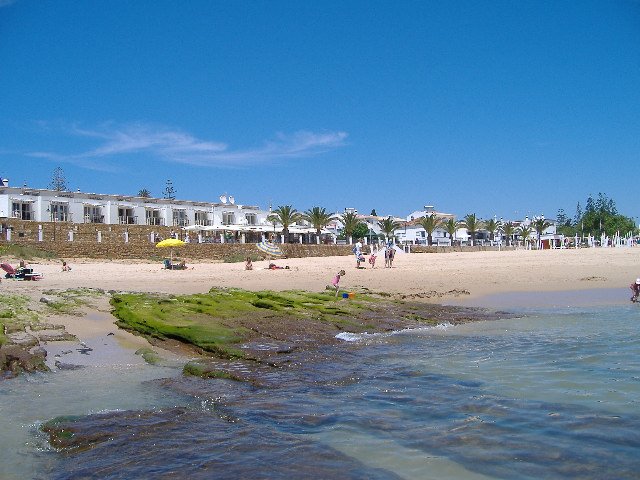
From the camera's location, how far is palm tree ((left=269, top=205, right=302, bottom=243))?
6034 cm

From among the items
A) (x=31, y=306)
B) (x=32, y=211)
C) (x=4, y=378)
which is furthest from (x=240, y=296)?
(x=32, y=211)

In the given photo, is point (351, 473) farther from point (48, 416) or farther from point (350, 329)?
point (350, 329)

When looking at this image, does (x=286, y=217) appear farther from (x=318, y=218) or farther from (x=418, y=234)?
(x=418, y=234)

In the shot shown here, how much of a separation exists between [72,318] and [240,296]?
3775 millimetres

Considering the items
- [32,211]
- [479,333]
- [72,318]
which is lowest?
[479,333]

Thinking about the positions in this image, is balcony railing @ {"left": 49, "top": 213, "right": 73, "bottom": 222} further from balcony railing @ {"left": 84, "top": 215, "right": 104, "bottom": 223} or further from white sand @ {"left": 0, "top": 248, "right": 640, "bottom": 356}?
white sand @ {"left": 0, "top": 248, "right": 640, "bottom": 356}

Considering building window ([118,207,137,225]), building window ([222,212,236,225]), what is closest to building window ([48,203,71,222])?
building window ([118,207,137,225])

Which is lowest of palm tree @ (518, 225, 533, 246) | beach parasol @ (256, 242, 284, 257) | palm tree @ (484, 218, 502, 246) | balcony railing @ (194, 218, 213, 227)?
beach parasol @ (256, 242, 284, 257)

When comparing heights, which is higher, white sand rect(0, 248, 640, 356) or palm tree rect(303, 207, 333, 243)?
palm tree rect(303, 207, 333, 243)

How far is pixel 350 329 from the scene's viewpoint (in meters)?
11.6

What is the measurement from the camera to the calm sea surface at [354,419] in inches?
181

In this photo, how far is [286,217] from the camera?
60281 mm

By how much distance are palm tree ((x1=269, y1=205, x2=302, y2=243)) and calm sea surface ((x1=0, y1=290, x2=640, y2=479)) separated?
51296 mm

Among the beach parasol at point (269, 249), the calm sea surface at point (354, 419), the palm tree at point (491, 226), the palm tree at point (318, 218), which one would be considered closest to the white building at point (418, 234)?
the palm tree at point (491, 226)
